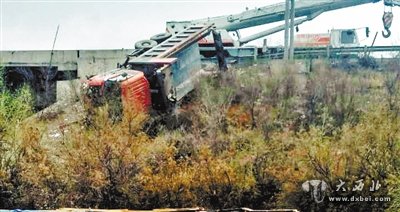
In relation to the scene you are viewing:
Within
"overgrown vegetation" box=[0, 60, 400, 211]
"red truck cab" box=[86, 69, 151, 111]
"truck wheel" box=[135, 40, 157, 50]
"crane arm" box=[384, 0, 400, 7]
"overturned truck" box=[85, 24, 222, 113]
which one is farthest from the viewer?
"crane arm" box=[384, 0, 400, 7]

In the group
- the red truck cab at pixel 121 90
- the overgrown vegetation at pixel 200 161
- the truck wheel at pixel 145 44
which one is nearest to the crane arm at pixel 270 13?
the truck wheel at pixel 145 44

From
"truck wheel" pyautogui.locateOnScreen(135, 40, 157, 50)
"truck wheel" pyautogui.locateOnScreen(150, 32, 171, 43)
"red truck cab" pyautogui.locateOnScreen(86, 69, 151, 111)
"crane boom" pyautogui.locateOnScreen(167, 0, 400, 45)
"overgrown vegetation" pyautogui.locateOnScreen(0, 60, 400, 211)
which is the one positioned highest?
"crane boom" pyautogui.locateOnScreen(167, 0, 400, 45)

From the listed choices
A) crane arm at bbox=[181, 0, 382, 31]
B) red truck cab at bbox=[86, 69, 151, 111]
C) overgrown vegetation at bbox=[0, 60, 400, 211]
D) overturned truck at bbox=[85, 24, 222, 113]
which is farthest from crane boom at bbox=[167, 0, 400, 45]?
overgrown vegetation at bbox=[0, 60, 400, 211]

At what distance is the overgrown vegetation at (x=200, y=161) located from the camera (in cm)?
1289

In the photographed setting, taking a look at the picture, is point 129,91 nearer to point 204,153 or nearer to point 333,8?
point 204,153

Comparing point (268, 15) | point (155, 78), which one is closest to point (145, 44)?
point (155, 78)

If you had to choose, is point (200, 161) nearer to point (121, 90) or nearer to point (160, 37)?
point (121, 90)

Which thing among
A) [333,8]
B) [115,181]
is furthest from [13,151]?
[333,8]

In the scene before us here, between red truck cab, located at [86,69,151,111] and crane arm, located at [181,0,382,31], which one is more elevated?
crane arm, located at [181,0,382,31]

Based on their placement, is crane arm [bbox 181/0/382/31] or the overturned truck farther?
crane arm [bbox 181/0/382/31]

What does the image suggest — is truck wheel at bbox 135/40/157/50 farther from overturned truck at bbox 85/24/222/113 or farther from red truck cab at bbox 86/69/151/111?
red truck cab at bbox 86/69/151/111

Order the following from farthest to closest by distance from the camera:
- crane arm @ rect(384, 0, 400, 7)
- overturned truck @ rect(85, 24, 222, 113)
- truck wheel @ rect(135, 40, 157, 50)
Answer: crane arm @ rect(384, 0, 400, 7) → truck wheel @ rect(135, 40, 157, 50) → overturned truck @ rect(85, 24, 222, 113)

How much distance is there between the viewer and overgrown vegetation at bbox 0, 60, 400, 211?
42.3 ft

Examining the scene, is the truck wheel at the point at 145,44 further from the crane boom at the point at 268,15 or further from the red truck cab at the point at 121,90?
the crane boom at the point at 268,15
